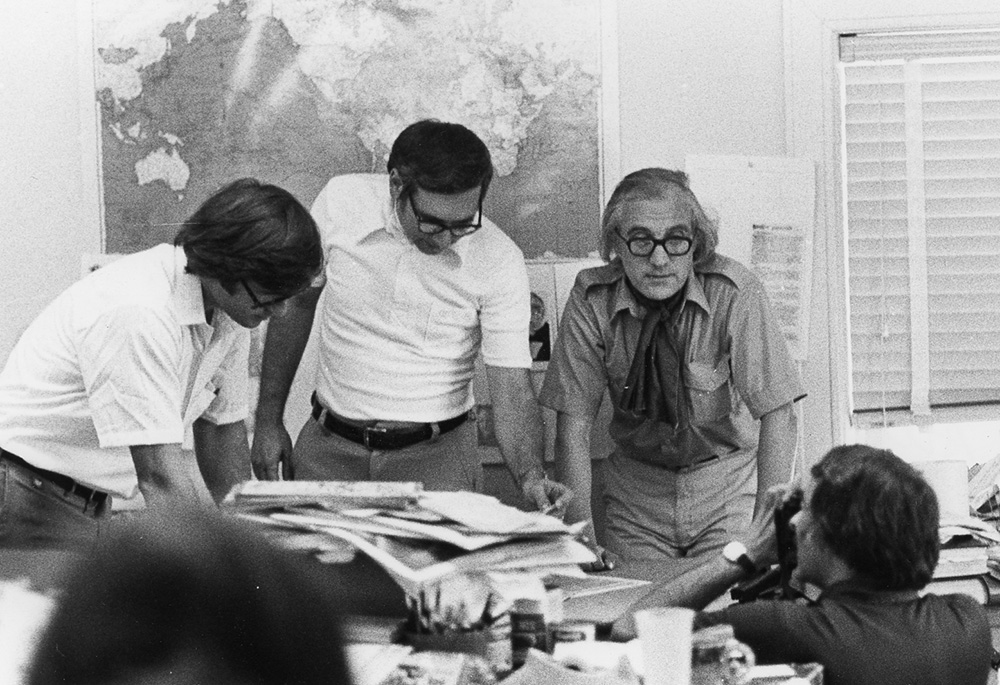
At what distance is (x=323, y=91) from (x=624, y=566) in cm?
160

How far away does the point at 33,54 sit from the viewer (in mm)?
3479

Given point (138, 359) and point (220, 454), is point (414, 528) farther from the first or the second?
point (220, 454)

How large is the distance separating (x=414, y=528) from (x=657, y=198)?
140cm

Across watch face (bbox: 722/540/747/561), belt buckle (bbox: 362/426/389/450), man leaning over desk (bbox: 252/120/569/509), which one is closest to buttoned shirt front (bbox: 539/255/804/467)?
man leaning over desk (bbox: 252/120/569/509)

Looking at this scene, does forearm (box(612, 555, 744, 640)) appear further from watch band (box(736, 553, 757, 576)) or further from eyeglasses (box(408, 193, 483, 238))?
eyeglasses (box(408, 193, 483, 238))

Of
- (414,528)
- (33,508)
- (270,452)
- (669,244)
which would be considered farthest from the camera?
(270,452)

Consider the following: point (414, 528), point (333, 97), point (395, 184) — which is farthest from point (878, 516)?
point (333, 97)

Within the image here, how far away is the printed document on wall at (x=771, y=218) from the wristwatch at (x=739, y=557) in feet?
4.43

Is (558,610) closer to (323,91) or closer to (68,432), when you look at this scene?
(68,432)

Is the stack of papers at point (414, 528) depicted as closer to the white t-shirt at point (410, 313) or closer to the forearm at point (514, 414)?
the forearm at point (514, 414)

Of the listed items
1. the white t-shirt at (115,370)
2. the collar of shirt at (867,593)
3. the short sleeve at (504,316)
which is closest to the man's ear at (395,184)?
the short sleeve at (504,316)

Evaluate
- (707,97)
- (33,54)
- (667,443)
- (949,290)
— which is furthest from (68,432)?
(949,290)

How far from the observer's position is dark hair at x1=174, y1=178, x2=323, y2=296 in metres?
2.16

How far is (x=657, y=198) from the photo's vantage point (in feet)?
9.52
